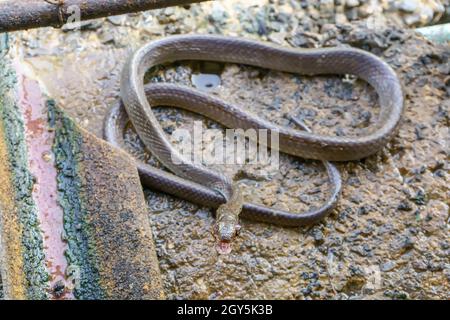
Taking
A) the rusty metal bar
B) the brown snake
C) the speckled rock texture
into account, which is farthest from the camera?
the brown snake

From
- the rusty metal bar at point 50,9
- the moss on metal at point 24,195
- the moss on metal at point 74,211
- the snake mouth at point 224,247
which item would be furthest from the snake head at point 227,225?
the rusty metal bar at point 50,9

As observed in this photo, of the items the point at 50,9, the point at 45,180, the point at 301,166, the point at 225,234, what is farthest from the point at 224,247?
the point at 50,9

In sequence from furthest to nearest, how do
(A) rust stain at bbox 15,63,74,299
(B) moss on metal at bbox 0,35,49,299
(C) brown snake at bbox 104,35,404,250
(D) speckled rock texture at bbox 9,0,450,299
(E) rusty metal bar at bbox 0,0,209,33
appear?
(C) brown snake at bbox 104,35,404,250
(D) speckled rock texture at bbox 9,0,450,299
(E) rusty metal bar at bbox 0,0,209,33
(A) rust stain at bbox 15,63,74,299
(B) moss on metal at bbox 0,35,49,299

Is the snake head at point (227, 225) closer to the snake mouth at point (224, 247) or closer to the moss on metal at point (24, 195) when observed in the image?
the snake mouth at point (224, 247)

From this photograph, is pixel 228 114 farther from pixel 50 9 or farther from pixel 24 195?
pixel 24 195

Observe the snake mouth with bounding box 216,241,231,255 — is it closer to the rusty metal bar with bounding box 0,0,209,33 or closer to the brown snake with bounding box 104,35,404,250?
the brown snake with bounding box 104,35,404,250

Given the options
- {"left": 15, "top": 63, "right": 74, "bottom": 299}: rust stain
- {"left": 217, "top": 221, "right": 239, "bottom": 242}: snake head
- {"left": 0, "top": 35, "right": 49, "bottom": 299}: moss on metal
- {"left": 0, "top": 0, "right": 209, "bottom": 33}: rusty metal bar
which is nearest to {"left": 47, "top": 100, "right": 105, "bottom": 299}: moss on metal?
{"left": 15, "top": 63, "right": 74, "bottom": 299}: rust stain
